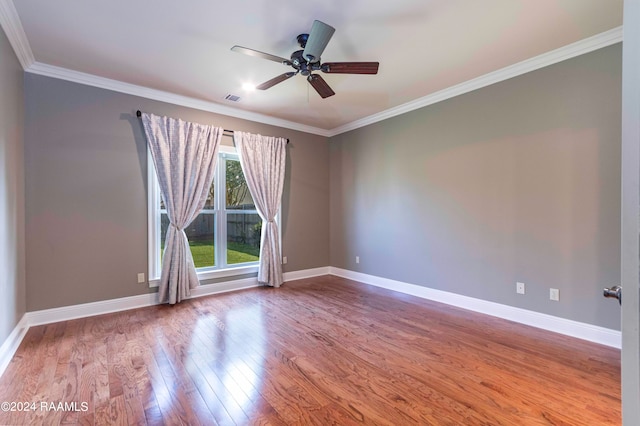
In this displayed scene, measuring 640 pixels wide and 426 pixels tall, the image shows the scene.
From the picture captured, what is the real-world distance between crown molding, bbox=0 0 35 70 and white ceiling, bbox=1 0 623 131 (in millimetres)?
44

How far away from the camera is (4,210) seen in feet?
7.66

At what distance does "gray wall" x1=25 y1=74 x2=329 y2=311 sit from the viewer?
9.92 ft

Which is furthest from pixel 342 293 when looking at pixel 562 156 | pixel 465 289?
pixel 562 156

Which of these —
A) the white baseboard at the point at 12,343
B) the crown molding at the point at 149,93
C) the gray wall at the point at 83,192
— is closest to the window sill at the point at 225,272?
the gray wall at the point at 83,192

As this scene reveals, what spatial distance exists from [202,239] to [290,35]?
2.93 meters

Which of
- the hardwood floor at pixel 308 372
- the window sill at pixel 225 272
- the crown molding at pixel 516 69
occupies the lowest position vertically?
the hardwood floor at pixel 308 372

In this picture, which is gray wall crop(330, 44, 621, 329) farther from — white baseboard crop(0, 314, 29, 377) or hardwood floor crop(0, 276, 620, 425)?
white baseboard crop(0, 314, 29, 377)

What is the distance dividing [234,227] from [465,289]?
3348 mm

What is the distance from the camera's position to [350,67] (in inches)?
98.3

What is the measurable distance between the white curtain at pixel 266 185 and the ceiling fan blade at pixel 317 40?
2185 mm

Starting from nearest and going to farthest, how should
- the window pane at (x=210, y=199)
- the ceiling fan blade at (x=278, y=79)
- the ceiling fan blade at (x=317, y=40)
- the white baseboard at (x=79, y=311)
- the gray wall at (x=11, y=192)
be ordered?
the ceiling fan blade at (x=317, y=40), the gray wall at (x=11, y=192), the white baseboard at (x=79, y=311), the ceiling fan blade at (x=278, y=79), the window pane at (x=210, y=199)

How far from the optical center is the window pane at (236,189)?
14.7 feet

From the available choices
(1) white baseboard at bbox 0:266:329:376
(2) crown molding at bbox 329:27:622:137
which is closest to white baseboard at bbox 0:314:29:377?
(1) white baseboard at bbox 0:266:329:376

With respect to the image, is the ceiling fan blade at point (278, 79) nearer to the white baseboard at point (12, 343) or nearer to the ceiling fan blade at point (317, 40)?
the ceiling fan blade at point (317, 40)
